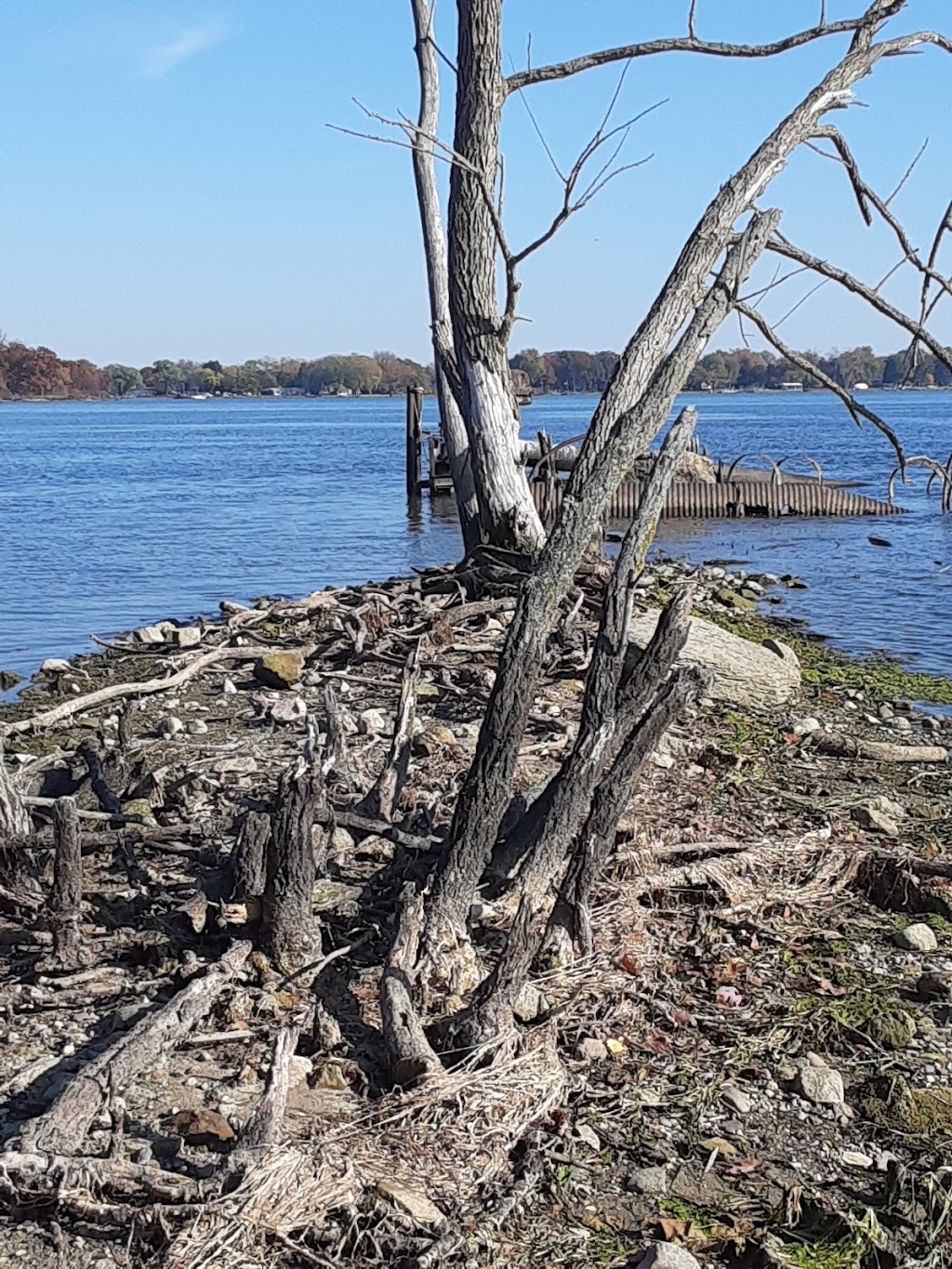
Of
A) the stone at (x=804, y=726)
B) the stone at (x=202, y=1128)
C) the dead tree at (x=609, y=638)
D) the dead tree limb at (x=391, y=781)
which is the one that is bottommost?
the stone at (x=804, y=726)

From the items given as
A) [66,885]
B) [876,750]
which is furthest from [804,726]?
[66,885]

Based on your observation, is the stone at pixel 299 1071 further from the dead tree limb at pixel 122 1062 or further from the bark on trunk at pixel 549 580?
the bark on trunk at pixel 549 580

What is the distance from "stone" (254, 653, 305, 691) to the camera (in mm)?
8797

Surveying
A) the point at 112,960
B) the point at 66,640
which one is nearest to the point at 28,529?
the point at 66,640

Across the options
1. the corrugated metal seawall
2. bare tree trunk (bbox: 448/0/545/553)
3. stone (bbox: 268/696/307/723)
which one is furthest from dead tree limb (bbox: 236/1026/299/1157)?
the corrugated metal seawall

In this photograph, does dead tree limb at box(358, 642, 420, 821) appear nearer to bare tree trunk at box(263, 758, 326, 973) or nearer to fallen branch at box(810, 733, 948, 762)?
bare tree trunk at box(263, 758, 326, 973)

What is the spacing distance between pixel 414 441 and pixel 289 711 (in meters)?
22.9

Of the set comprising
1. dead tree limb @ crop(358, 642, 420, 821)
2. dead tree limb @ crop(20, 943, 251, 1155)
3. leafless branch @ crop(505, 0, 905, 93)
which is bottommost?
dead tree limb @ crop(20, 943, 251, 1155)

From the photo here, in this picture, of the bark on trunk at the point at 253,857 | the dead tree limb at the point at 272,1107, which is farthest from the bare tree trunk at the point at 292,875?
the dead tree limb at the point at 272,1107

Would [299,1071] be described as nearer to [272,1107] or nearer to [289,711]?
[272,1107]

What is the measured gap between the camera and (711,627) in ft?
31.2

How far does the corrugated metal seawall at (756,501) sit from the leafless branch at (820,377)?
66.1ft

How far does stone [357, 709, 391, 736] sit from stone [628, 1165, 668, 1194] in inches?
150

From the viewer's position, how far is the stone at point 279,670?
28.9ft
